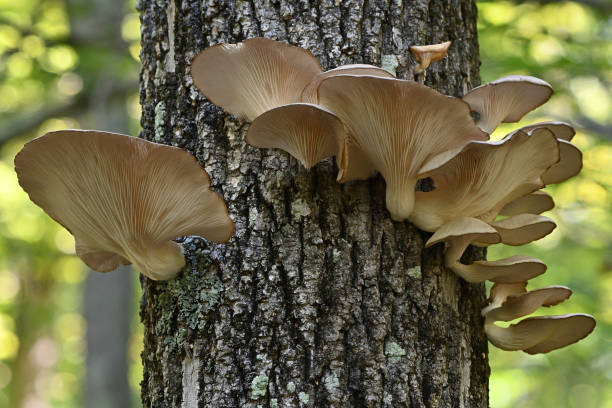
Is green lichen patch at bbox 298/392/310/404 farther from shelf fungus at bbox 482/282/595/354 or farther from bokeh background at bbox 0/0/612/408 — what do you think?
bokeh background at bbox 0/0/612/408

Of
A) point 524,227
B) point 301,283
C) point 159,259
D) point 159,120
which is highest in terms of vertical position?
point 159,120

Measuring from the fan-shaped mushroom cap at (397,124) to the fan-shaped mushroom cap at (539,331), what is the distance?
27.5 inches

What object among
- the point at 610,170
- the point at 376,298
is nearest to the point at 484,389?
the point at 376,298

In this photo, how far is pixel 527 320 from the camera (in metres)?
2.23

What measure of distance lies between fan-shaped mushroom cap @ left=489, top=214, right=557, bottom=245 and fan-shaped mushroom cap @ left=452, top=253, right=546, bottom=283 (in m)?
0.10

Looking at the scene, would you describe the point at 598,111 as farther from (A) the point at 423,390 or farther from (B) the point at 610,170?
(A) the point at 423,390

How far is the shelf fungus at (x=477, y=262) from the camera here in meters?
1.91

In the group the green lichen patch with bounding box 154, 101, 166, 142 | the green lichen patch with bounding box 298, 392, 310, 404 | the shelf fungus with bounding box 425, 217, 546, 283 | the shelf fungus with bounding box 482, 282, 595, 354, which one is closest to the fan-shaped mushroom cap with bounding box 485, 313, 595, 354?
the shelf fungus with bounding box 482, 282, 595, 354

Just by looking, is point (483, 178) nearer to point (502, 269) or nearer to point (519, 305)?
point (502, 269)

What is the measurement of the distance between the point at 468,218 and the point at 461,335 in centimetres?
47

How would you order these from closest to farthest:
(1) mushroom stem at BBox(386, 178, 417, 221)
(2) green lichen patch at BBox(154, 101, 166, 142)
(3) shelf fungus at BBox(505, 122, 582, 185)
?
(1) mushroom stem at BBox(386, 178, 417, 221)
(3) shelf fungus at BBox(505, 122, 582, 185)
(2) green lichen patch at BBox(154, 101, 166, 142)

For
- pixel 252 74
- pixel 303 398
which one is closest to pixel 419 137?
pixel 252 74

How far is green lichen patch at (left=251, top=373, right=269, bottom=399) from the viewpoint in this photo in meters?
1.79

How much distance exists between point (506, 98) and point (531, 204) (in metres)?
0.54
